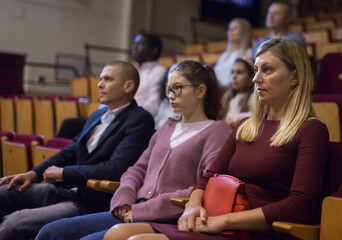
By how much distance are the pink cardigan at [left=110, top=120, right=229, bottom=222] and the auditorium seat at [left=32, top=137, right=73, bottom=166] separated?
0.42m

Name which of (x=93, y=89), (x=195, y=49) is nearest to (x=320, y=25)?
(x=195, y=49)

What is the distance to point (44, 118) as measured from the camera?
2328 mm

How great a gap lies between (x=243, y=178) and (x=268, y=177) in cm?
6

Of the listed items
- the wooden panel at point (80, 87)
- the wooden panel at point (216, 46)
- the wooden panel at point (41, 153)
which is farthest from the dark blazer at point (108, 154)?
the wooden panel at point (216, 46)

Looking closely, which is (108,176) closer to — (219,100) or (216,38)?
(219,100)

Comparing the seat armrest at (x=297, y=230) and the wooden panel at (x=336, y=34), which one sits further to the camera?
the wooden panel at (x=336, y=34)

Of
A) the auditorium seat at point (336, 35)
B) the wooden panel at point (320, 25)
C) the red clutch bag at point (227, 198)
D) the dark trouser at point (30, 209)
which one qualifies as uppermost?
the wooden panel at point (320, 25)

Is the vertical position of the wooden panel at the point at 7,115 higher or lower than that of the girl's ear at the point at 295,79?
lower

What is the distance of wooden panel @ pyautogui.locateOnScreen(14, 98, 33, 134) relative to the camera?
7.87 feet

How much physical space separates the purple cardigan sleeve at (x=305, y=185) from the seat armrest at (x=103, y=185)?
40 cm

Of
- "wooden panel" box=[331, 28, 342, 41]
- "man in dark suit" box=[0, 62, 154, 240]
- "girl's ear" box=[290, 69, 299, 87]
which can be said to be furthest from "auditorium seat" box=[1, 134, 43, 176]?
"wooden panel" box=[331, 28, 342, 41]

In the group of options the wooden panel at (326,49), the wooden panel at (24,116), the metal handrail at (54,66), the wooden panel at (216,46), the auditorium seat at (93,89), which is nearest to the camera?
the wooden panel at (326,49)

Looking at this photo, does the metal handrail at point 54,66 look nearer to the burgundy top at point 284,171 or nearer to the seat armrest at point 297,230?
the burgundy top at point 284,171

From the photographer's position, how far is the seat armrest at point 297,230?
2.09 feet
